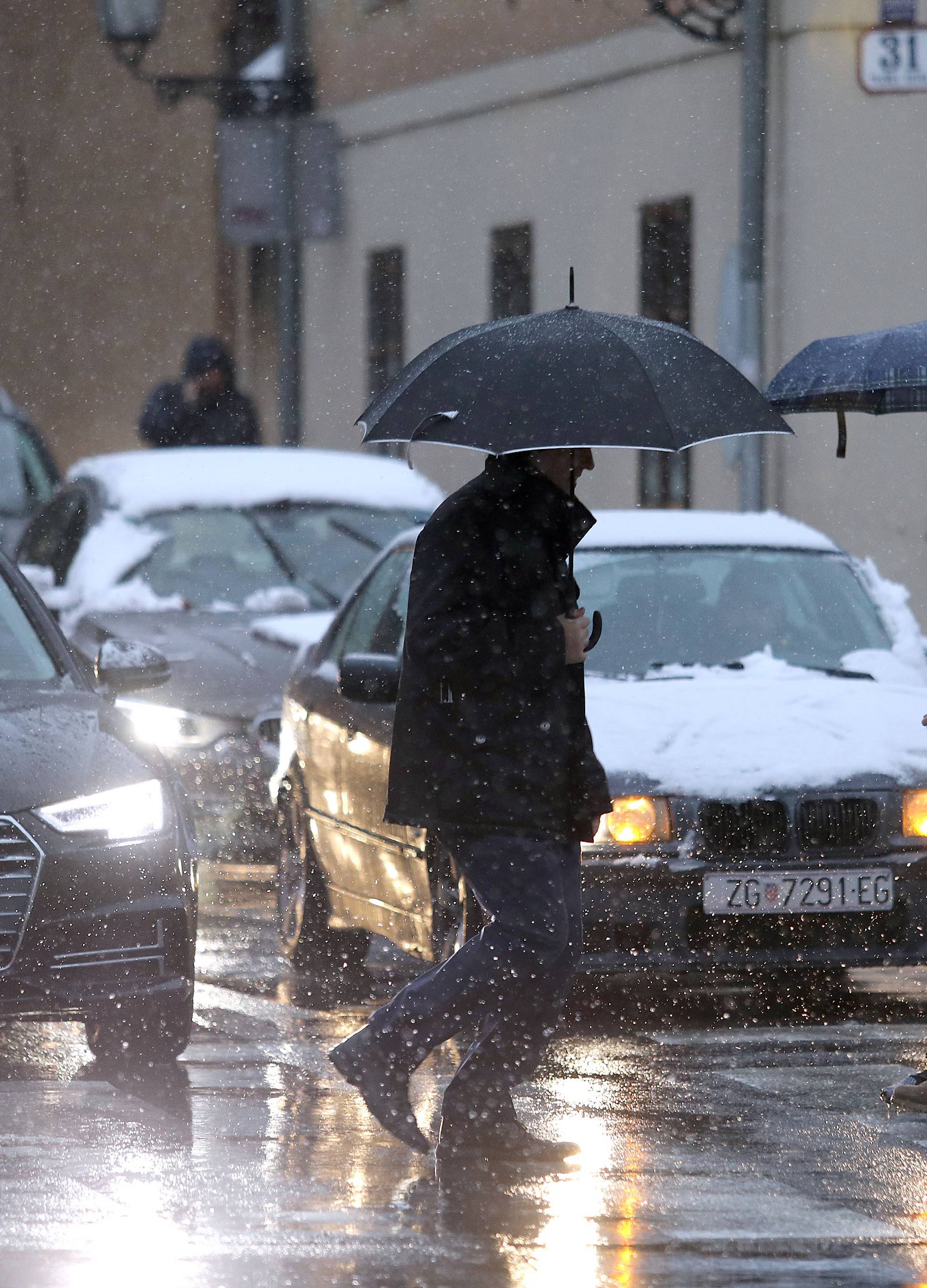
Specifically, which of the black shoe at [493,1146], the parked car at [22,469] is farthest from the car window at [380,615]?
the parked car at [22,469]

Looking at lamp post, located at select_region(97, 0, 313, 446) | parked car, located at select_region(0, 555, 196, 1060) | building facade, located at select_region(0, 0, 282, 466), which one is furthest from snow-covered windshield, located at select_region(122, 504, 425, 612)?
building facade, located at select_region(0, 0, 282, 466)

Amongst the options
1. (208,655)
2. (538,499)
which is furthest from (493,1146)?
(208,655)

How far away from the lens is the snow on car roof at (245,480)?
44.5 feet

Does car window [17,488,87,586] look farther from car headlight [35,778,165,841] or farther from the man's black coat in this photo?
car headlight [35,778,165,841]

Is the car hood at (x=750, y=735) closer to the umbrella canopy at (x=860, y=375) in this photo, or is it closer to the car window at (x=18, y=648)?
the umbrella canopy at (x=860, y=375)

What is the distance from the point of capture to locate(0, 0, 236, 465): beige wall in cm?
3177

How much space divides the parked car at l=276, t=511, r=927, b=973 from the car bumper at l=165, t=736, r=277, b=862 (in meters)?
2.01

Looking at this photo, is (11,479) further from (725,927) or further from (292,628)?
(725,927)

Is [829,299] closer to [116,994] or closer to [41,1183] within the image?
[116,994]

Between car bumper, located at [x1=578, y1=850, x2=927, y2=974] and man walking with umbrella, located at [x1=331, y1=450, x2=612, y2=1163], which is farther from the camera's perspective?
car bumper, located at [x1=578, y1=850, x2=927, y2=974]

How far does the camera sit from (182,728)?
11.9 metres

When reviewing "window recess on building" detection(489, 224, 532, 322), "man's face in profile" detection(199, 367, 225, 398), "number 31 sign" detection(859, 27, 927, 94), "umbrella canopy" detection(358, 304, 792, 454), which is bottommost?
"man's face in profile" detection(199, 367, 225, 398)

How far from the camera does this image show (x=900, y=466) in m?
18.4

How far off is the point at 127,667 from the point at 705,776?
1703 millimetres
